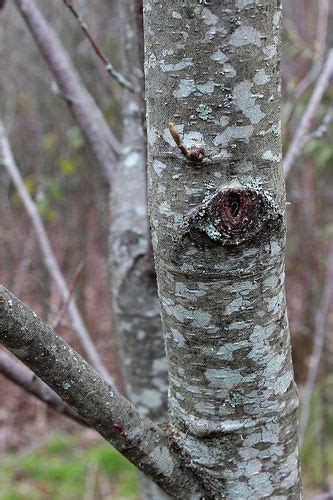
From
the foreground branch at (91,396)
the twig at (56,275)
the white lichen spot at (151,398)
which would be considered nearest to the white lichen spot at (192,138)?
the foreground branch at (91,396)

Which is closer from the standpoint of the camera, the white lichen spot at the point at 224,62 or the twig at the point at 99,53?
the white lichen spot at the point at 224,62

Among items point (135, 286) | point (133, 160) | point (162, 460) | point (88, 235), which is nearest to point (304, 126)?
point (133, 160)

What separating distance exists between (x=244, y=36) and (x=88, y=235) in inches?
197

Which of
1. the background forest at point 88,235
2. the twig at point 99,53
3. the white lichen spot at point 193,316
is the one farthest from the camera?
the background forest at point 88,235

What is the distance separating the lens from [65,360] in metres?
0.64

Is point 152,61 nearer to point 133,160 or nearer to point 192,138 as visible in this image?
point 192,138

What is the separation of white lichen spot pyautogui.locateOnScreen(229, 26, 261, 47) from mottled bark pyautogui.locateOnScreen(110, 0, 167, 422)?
0.66m

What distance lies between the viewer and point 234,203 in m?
0.64

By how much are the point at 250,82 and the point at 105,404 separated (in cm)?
41

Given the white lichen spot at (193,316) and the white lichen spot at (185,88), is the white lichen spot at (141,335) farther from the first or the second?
the white lichen spot at (185,88)

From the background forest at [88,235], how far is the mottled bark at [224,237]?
5.72ft

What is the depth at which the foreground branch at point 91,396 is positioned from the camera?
0.58m

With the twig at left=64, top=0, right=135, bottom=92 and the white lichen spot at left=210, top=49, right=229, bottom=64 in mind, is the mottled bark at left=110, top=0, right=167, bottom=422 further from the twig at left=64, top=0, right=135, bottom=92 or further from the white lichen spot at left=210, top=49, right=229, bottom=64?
the white lichen spot at left=210, top=49, right=229, bottom=64

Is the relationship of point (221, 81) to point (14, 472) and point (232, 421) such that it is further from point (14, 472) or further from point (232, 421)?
point (14, 472)
